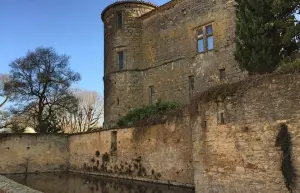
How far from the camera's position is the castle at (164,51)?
21.8 m

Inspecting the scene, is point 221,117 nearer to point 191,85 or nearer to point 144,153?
point 144,153

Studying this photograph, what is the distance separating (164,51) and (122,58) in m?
3.64

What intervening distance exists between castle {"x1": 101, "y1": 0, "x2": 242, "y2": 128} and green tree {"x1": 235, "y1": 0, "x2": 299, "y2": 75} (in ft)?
20.9

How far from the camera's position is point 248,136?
32.2 feet

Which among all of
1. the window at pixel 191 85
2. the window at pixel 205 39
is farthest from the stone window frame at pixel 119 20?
the window at pixel 191 85

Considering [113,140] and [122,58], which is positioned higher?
[122,58]

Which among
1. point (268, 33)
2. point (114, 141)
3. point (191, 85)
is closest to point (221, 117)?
point (268, 33)

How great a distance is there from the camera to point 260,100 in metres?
9.55

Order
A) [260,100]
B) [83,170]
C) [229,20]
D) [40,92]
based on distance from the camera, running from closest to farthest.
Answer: [260,100]
[229,20]
[83,170]
[40,92]

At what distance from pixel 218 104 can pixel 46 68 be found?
22630 mm

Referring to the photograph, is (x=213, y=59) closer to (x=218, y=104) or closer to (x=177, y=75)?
(x=177, y=75)

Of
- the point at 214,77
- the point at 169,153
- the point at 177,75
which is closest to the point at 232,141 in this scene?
the point at 169,153

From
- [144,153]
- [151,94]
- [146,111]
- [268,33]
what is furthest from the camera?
[151,94]

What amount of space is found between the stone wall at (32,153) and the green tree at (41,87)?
4005 mm
